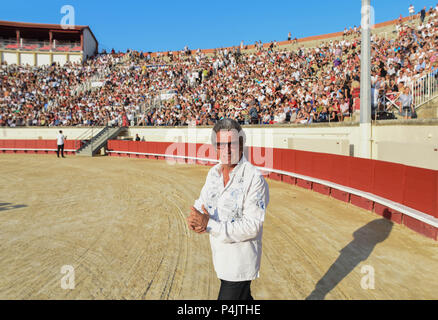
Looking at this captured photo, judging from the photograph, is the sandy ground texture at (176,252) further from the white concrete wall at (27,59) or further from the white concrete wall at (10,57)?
the white concrete wall at (10,57)

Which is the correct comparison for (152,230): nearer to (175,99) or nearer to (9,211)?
(9,211)

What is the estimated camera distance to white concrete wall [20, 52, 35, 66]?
3859 centimetres

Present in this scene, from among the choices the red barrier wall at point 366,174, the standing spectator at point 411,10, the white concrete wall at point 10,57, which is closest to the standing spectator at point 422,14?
the standing spectator at point 411,10

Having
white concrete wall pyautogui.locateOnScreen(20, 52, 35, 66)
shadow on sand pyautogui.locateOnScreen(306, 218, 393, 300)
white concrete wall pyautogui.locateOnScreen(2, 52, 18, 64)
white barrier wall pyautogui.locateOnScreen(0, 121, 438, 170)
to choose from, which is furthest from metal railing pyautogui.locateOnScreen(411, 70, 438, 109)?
white concrete wall pyautogui.locateOnScreen(2, 52, 18, 64)

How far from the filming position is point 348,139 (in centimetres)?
1194

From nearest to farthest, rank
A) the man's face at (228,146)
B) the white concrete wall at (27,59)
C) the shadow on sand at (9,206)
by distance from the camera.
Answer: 1. the man's face at (228,146)
2. the shadow on sand at (9,206)
3. the white concrete wall at (27,59)

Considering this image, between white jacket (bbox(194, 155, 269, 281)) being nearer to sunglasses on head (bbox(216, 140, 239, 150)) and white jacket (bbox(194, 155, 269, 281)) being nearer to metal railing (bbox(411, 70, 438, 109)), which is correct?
sunglasses on head (bbox(216, 140, 239, 150))

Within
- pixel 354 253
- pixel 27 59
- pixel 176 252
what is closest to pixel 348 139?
pixel 354 253

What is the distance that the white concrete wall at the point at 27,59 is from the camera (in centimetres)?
3859

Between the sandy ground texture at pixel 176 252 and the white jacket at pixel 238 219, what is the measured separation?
6.16 ft

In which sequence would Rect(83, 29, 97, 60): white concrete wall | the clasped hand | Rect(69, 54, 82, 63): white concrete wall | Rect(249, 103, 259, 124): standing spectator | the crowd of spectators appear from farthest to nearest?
Rect(83, 29, 97, 60): white concrete wall → Rect(69, 54, 82, 63): white concrete wall → Rect(249, 103, 259, 124): standing spectator → the crowd of spectators → the clasped hand

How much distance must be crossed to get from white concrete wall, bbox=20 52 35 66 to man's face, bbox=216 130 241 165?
44.0m

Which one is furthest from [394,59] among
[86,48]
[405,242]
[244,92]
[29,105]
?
[86,48]
